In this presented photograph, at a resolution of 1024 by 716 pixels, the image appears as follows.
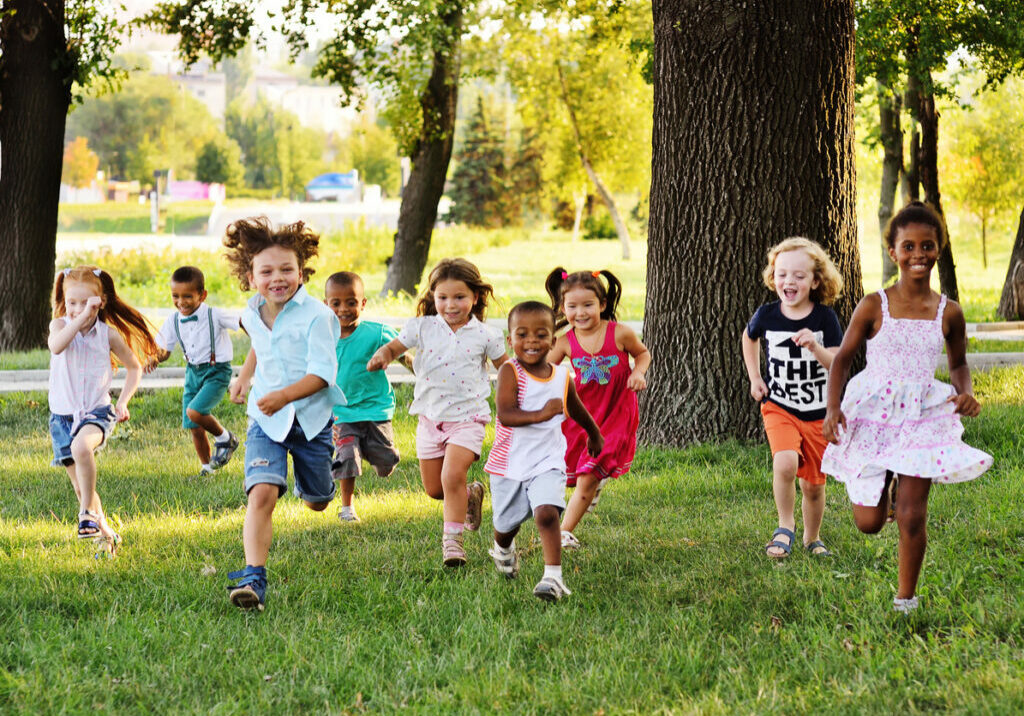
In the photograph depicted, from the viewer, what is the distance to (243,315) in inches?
213

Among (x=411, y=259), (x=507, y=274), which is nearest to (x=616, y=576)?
(x=411, y=259)

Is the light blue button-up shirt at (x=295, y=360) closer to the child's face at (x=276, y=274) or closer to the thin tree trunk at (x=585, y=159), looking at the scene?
the child's face at (x=276, y=274)

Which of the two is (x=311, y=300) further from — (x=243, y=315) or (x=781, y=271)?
(x=781, y=271)

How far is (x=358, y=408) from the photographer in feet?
22.5

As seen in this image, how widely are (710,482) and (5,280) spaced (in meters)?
10.1

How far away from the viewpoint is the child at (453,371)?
19.1 ft

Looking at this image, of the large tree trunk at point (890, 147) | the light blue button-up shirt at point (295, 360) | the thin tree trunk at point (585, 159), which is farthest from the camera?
the thin tree trunk at point (585, 159)

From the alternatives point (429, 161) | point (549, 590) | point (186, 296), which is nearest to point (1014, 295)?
point (429, 161)

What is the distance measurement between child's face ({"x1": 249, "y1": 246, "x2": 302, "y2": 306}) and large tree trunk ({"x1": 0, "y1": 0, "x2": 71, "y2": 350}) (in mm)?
9771

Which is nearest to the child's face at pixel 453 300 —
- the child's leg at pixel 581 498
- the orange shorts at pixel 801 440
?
the child's leg at pixel 581 498

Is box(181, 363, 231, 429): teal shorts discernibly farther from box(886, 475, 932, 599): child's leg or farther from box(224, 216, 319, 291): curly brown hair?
box(886, 475, 932, 599): child's leg

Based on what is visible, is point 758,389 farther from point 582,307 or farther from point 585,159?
point 585,159

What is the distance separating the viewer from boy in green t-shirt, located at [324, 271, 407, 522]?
6.79 metres

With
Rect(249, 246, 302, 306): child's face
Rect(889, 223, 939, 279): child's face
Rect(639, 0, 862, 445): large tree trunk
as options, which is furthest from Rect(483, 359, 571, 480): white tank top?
Rect(639, 0, 862, 445): large tree trunk
